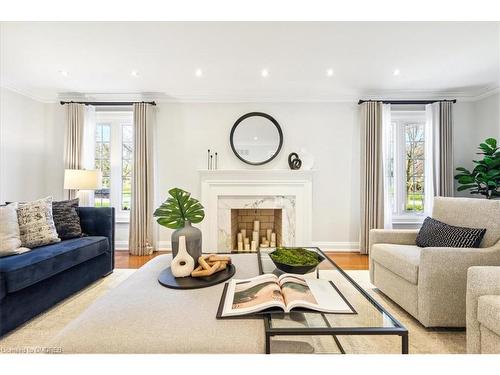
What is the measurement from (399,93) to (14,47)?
4.69 metres

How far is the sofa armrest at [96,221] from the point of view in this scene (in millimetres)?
2928

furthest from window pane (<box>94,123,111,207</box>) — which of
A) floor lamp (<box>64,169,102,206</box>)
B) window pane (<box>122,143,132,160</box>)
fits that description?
floor lamp (<box>64,169,102,206</box>)

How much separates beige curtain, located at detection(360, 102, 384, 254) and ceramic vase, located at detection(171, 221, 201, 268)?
3027 millimetres

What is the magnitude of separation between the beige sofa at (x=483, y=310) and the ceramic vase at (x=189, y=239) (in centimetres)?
150

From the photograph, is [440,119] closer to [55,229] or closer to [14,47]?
[55,229]

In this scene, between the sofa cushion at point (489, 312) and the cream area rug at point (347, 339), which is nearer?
the sofa cushion at point (489, 312)

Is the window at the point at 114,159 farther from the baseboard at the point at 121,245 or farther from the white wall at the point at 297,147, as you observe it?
the white wall at the point at 297,147

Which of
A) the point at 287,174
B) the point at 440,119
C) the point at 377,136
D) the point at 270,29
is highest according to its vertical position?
the point at 270,29

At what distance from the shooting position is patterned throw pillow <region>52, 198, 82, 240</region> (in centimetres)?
268

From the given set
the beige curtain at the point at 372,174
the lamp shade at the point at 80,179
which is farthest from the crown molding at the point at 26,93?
the beige curtain at the point at 372,174

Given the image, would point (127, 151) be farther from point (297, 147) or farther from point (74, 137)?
point (297, 147)

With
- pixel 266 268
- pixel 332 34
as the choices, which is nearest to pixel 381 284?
pixel 266 268

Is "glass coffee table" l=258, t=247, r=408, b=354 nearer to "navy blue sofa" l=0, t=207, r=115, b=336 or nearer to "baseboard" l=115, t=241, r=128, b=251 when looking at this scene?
"navy blue sofa" l=0, t=207, r=115, b=336
